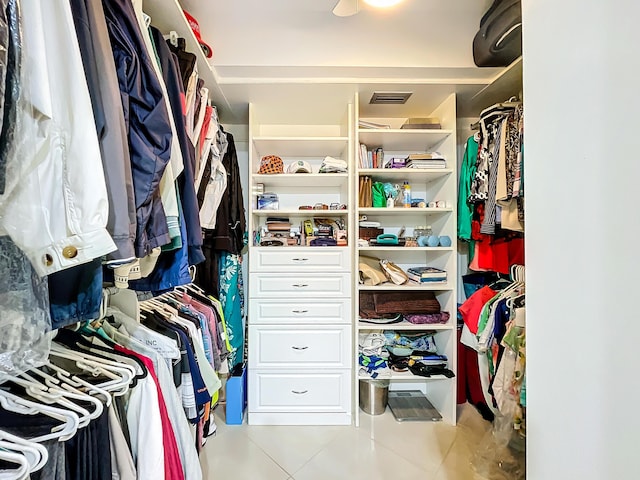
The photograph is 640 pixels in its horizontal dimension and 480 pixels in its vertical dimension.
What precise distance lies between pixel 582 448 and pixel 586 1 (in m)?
0.77

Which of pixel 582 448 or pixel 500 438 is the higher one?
pixel 582 448

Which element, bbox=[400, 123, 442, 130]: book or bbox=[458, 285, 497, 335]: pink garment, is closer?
bbox=[458, 285, 497, 335]: pink garment

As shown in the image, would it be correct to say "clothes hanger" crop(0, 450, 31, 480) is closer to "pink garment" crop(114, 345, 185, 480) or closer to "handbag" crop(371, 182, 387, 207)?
"pink garment" crop(114, 345, 185, 480)

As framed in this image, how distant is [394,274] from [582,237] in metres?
1.62

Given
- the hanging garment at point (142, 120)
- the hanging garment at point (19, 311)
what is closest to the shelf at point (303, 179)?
the hanging garment at point (142, 120)

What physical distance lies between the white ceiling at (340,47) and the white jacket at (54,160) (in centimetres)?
140

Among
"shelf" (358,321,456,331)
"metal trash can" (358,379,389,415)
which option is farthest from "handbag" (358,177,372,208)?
"metal trash can" (358,379,389,415)

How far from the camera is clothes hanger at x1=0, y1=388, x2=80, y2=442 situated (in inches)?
22.6

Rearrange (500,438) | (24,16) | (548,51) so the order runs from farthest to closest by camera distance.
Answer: (500,438) < (548,51) < (24,16)

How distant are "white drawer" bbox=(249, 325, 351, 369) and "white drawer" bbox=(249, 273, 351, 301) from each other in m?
0.22

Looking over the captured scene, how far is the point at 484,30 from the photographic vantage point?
5.40ft

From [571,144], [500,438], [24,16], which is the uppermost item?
[24,16]

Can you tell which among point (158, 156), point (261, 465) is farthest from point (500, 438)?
point (158, 156)

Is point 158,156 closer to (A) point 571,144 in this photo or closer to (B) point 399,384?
(A) point 571,144
